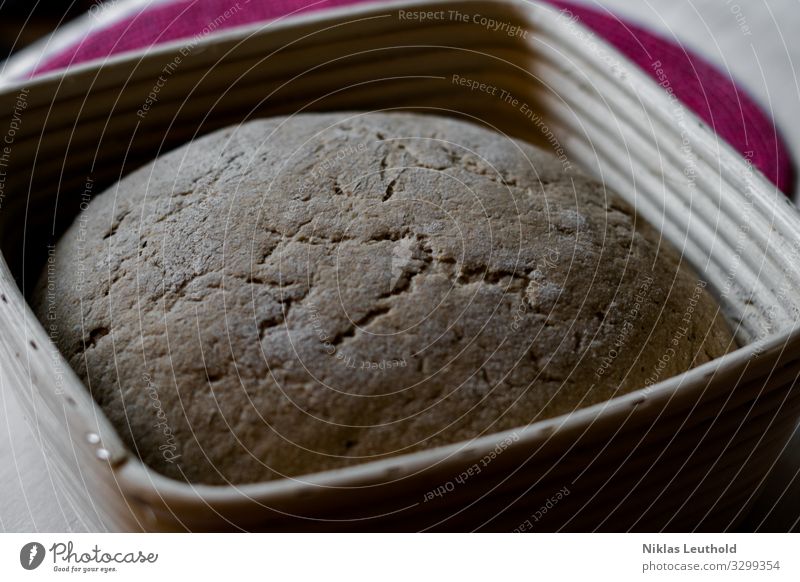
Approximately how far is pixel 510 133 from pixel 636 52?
30 centimetres

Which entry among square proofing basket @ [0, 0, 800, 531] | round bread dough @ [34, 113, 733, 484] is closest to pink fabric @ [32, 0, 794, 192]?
square proofing basket @ [0, 0, 800, 531]

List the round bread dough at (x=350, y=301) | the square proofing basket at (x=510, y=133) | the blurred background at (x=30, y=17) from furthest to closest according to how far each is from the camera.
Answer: the blurred background at (x=30, y=17)
the round bread dough at (x=350, y=301)
the square proofing basket at (x=510, y=133)

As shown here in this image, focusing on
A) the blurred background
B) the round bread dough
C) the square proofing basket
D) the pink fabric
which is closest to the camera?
the square proofing basket

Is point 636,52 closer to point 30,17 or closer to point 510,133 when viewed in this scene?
point 510,133

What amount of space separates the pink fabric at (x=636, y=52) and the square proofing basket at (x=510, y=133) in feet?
0.69

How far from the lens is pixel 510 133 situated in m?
1.05

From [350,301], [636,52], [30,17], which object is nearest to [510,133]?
[636,52]

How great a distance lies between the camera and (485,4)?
0.97 meters

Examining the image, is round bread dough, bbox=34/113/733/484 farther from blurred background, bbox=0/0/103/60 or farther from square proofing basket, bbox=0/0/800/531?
blurred background, bbox=0/0/103/60

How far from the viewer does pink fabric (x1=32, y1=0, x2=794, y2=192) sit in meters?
1.08

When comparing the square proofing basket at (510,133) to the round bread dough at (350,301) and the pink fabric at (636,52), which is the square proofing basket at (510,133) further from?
the pink fabric at (636,52)

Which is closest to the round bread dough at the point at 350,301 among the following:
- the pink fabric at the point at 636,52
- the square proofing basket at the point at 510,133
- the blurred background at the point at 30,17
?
the square proofing basket at the point at 510,133

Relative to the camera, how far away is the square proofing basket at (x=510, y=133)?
485mm

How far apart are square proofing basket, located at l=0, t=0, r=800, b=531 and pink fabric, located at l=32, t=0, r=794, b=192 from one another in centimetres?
21
